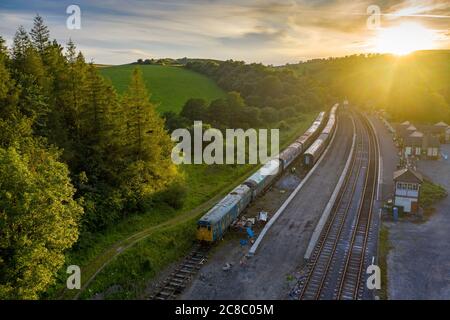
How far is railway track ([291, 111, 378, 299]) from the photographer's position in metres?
28.8

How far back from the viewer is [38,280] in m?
23.4

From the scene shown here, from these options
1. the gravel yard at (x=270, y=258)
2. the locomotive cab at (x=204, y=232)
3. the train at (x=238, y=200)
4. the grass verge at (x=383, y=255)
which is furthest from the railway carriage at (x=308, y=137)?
the locomotive cab at (x=204, y=232)

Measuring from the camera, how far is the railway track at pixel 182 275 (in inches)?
1115

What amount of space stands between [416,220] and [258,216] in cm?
1699

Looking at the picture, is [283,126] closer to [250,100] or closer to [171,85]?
[250,100]

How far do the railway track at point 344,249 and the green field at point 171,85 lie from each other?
5940 cm

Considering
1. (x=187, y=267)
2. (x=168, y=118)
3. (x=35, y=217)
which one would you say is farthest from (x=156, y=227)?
(x=168, y=118)

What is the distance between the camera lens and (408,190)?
43.0 meters

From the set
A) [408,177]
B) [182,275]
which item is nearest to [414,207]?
[408,177]

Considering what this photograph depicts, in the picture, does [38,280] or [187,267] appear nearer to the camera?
[38,280]

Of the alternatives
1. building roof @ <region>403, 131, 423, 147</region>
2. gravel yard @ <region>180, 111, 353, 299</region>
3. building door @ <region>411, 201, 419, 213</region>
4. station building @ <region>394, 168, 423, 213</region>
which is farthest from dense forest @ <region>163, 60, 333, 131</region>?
building door @ <region>411, 201, 419, 213</region>

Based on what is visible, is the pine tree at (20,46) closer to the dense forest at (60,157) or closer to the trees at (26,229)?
the dense forest at (60,157)

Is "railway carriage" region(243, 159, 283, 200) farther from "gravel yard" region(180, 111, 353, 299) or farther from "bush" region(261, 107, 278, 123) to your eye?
"bush" region(261, 107, 278, 123)

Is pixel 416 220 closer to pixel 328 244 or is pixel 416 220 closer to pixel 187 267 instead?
pixel 328 244
